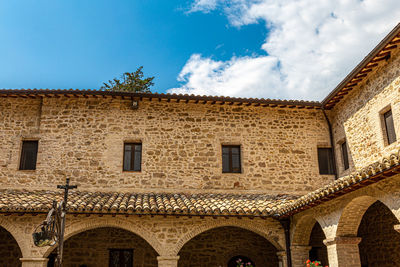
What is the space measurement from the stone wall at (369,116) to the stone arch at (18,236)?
31.0 feet

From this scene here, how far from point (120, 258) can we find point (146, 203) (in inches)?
131

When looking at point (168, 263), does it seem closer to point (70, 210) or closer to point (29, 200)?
point (70, 210)

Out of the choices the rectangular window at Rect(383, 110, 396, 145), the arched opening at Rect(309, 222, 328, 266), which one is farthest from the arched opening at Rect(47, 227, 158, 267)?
the rectangular window at Rect(383, 110, 396, 145)

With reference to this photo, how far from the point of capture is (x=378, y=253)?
12453 mm

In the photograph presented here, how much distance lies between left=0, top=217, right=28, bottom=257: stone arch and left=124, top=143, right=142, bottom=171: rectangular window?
375cm

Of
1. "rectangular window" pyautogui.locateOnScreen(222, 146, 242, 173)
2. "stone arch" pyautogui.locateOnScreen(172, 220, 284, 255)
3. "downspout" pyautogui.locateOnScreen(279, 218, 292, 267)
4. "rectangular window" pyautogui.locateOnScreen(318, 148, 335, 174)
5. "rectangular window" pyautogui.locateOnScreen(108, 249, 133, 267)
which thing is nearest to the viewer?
"stone arch" pyautogui.locateOnScreen(172, 220, 284, 255)

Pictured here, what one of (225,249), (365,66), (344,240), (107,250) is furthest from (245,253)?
(365,66)

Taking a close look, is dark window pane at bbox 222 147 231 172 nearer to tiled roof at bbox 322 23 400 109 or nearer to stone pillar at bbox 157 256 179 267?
tiled roof at bbox 322 23 400 109

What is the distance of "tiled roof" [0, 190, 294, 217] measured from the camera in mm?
10039

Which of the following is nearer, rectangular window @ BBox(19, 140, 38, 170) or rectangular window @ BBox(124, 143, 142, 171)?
rectangular window @ BBox(19, 140, 38, 170)

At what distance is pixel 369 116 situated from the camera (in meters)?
11.4

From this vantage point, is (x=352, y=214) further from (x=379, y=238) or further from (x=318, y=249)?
(x=318, y=249)

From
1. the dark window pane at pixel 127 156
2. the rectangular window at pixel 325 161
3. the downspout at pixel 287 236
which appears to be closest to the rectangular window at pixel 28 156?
the dark window pane at pixel 127 156

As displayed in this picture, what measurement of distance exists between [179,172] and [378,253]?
21.8 ft
